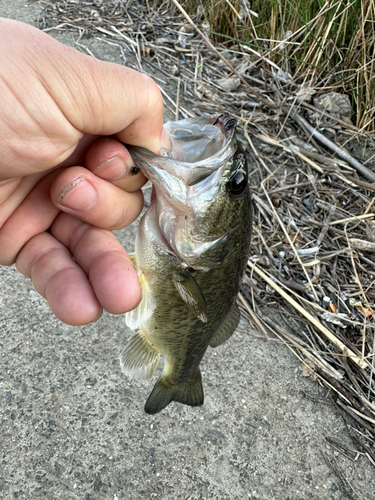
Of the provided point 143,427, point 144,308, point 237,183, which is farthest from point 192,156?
point 143,427

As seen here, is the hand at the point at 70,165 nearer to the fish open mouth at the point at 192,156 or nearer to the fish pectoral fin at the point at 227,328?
the fish open mouth at the point at 192,156

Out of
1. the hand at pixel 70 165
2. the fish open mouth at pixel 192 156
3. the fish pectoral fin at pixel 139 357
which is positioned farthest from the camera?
the fish pectoral fin at pixel 139 357

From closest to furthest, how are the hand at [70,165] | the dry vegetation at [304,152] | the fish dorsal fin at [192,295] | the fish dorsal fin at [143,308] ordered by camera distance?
1. the hand at [70,165]
2. the fish dorsal fin at [192,295]
3. the fish dorsal fin at [143,308]
4. the dry vegetation at [304,152]

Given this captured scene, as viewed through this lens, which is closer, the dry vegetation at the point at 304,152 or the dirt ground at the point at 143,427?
the dirt ground at the point at 143,427

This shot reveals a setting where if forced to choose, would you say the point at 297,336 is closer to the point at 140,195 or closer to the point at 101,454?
the point at 101,454

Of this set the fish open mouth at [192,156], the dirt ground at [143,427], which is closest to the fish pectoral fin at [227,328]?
the dirt ground at [143,427]
